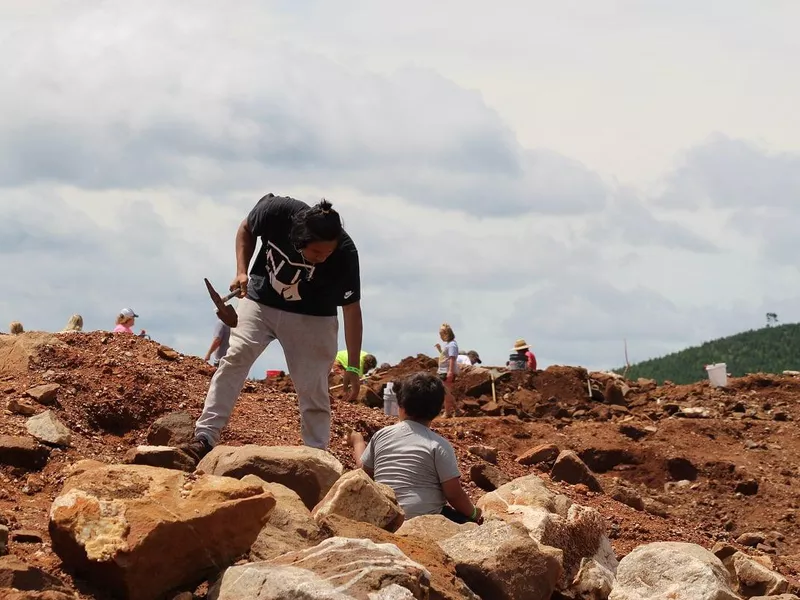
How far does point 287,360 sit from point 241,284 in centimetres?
52

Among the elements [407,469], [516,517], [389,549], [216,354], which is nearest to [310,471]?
[407,469]

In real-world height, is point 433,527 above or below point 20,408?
below

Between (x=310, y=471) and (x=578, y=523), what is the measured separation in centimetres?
140

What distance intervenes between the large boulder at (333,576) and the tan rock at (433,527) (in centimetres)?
85

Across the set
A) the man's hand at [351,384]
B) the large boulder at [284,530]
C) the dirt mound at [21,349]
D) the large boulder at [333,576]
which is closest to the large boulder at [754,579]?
the man's hand at [351,384]

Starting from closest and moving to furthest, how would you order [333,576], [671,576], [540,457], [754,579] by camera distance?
[333,576], [671,576], [754,579], [540,457]

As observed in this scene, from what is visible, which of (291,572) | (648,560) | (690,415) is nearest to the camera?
(291,572)

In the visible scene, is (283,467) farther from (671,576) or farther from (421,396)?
(671,576)

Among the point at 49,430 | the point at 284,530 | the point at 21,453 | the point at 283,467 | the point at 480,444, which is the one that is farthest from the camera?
the point at 480,444

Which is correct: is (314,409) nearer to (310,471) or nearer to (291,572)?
(310,471)

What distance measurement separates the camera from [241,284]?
278 inches

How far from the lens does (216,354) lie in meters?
14.1

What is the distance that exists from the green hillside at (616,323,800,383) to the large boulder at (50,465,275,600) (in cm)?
3398

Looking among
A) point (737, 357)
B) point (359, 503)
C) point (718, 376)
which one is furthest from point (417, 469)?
point (737, 357)
